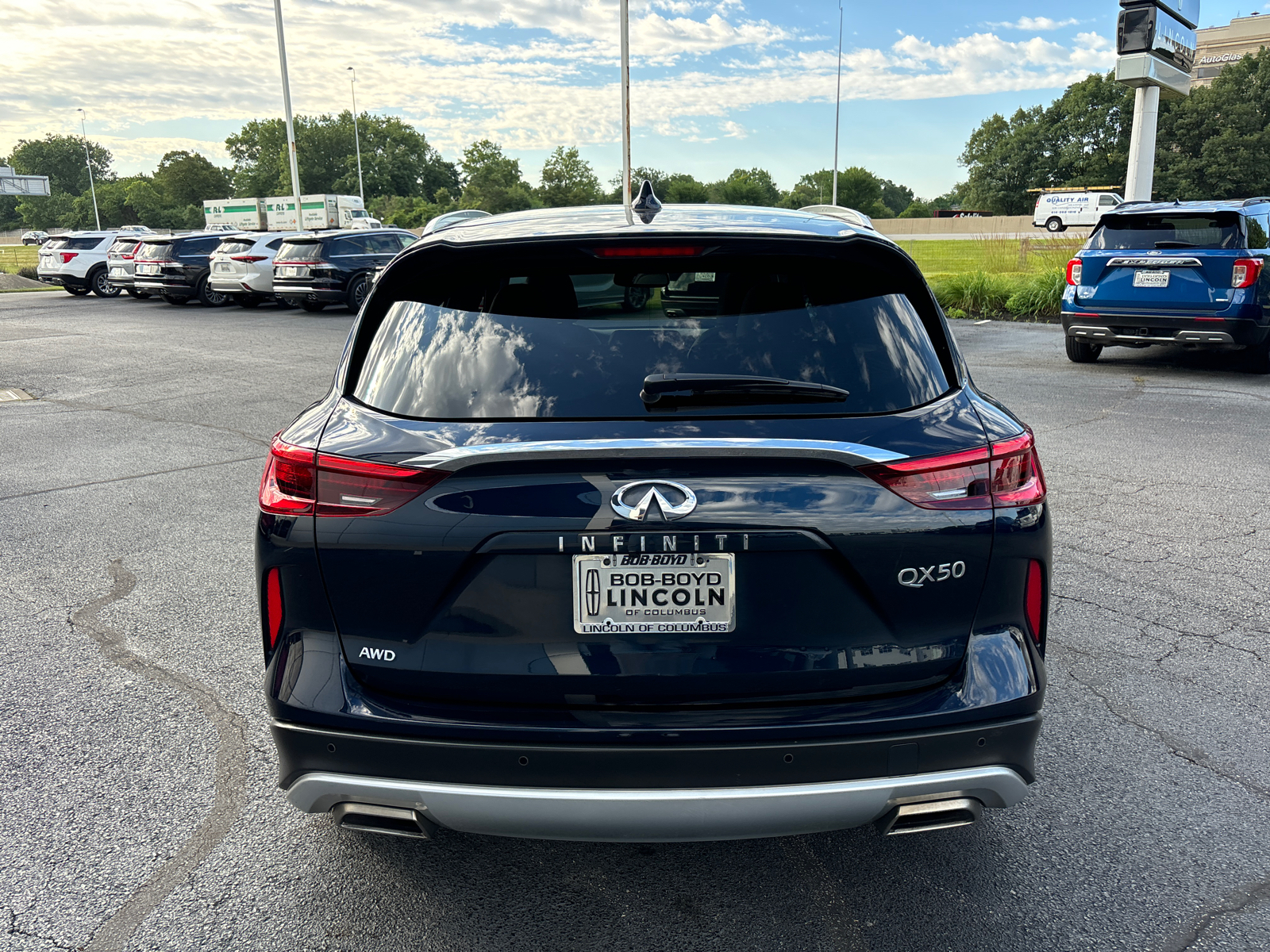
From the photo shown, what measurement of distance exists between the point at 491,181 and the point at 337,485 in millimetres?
124202

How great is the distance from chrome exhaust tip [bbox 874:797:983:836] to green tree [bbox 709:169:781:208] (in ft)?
349

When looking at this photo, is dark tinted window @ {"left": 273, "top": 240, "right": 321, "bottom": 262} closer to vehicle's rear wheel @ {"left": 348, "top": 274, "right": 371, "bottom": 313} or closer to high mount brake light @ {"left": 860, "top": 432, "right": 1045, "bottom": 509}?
vehicle's rear wheel @ {"left": 348, "top": 274, "right": 371, "bottom": 313}

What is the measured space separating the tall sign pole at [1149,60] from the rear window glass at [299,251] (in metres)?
17.0

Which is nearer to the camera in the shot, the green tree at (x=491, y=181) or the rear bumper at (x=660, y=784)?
the rear bumper at (x=660, y=784)

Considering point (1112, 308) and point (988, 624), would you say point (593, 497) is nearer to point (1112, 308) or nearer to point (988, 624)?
point (988, 624)

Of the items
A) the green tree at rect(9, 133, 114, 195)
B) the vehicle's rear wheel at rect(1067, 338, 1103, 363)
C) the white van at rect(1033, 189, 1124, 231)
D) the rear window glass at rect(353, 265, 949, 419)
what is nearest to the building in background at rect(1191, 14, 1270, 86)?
the white van at rect(1033, 189, 1124, 231)

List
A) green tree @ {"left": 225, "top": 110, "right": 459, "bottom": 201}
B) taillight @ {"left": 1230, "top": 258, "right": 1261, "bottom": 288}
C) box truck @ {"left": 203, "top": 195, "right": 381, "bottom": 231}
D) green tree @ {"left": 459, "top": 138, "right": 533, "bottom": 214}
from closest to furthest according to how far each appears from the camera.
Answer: taillight @ {"left": 1230, "top": 258, "right": 1261, "bottom": 288}, box truck @ {"left": 203, "top": 195, "right": 381, "bottom": 231}, green tree @ {"left": 459, "top": 138, "right": 533, "bottom": 214}, green tree @ {"left": 225, "top": 110, "right": 459, "bottom": 201}

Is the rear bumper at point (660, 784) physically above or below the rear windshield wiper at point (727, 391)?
below

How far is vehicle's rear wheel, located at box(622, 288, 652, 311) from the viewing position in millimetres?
2404

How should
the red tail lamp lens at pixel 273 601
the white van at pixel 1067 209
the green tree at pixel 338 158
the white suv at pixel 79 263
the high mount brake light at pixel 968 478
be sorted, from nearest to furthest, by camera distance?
1. the high mount brake light at pixel 968 478
2. the red tail lamp lens at pixel 273 601
3. the white suv at pixel 79 263
4. the white van at pixel 1067 209
5. the green tree at pixel 338 158

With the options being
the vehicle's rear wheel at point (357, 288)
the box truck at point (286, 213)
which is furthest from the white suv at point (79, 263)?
the box truck at point (286, 213)

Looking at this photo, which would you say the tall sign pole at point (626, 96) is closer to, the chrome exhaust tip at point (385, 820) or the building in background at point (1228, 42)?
the chrome exhaust tip at point (385, 820)

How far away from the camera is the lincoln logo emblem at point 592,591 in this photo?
2.13 m

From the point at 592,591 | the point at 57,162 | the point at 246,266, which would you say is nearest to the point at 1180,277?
the point at 592,591
